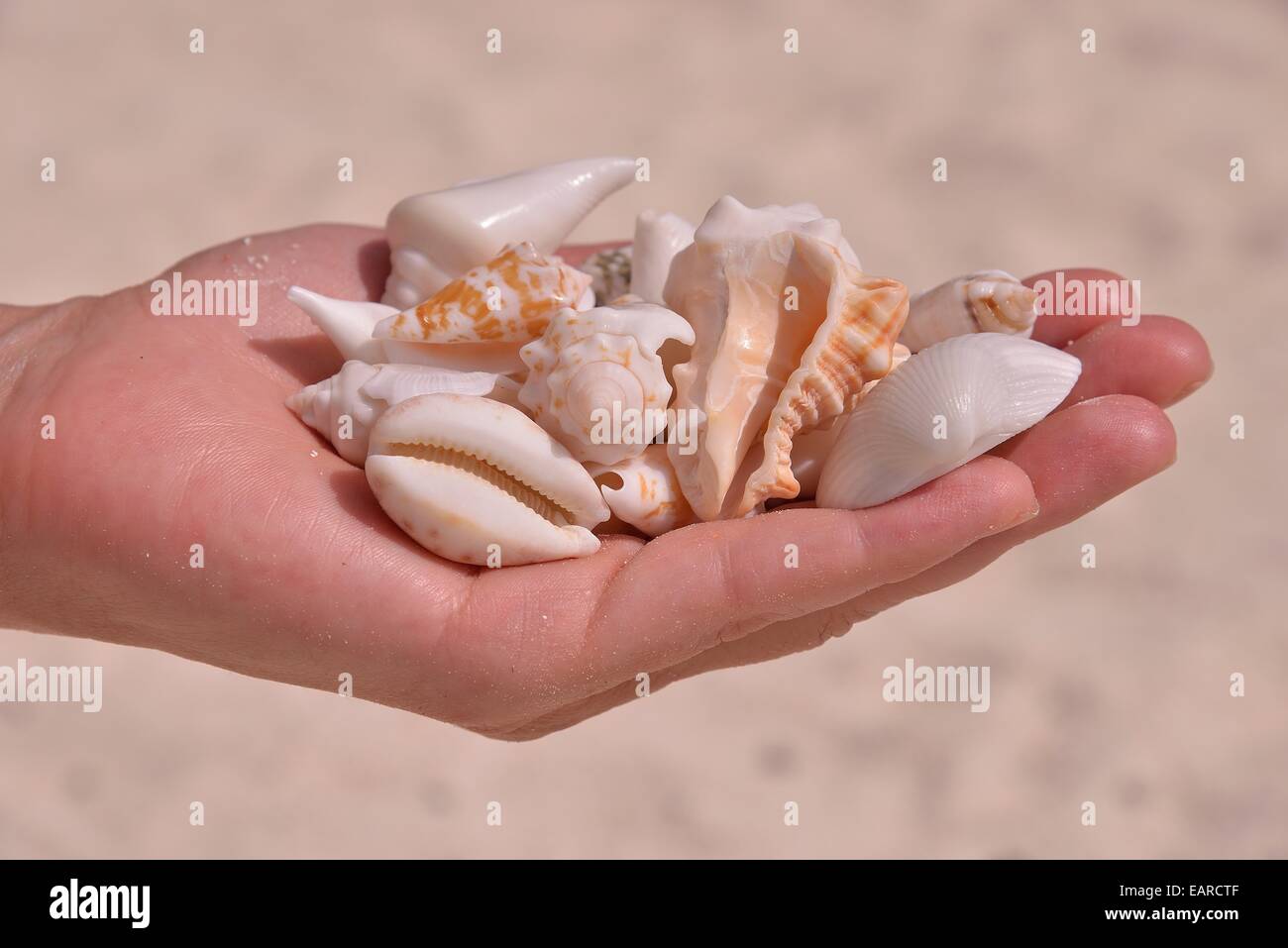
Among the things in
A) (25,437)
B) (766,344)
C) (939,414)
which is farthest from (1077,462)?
(25,437)

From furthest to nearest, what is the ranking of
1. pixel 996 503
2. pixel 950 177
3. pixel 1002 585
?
pixel 950 177
pixel 1002 585
pixel 996 503

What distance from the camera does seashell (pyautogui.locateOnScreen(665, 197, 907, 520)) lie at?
1.55 metres

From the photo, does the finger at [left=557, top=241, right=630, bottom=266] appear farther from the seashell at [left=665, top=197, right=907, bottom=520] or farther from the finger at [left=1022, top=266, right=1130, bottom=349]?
the finger at [left=1022, top=266, right=1130, bottom=349]

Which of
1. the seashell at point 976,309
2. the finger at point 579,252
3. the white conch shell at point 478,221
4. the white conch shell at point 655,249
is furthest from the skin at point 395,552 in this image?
the finger at point 579,252

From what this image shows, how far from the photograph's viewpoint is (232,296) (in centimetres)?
196

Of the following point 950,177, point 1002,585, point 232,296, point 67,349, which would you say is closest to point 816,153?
point 950,177

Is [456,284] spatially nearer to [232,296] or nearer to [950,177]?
[232,296]

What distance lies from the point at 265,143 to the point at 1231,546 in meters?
3.11

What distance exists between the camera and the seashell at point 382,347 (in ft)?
5.76

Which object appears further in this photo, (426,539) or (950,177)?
(950,177)

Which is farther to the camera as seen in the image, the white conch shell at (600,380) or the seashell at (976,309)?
the seashell at (976,309)

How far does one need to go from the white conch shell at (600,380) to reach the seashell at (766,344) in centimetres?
6

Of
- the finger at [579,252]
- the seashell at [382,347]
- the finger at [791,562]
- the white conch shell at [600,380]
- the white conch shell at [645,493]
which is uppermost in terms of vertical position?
the finger at [579,252]

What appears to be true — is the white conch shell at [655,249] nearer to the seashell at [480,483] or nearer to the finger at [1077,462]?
the seashell at [480,483]
